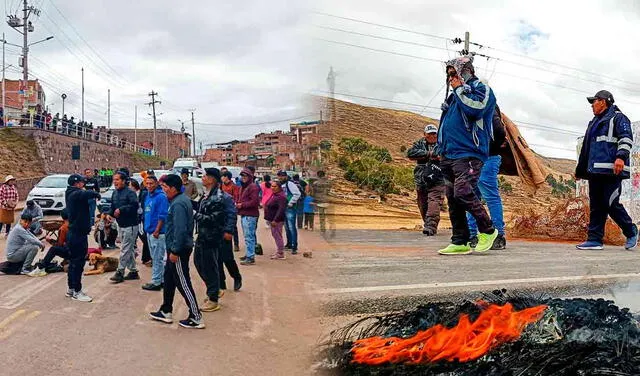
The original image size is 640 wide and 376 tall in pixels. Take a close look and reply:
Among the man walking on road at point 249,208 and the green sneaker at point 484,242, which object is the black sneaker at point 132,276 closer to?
the man walking on road at point 249,208

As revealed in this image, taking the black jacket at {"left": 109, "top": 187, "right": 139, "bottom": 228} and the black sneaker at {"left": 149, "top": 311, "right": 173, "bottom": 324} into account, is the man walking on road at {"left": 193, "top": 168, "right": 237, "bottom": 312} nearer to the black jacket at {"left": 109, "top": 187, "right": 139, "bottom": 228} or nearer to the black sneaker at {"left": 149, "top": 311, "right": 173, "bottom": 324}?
the black sneaker at {"left": 149, "top": 311, "right": 173, "bottom": 324}

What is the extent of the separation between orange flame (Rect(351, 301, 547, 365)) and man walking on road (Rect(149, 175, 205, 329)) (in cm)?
304

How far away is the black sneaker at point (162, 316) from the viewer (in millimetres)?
5043

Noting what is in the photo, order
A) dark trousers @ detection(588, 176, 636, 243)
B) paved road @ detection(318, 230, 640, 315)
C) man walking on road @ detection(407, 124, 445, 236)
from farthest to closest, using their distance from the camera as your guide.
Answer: man walking on road @ detection(407, 124, 445, 236) < dark trousers @ detection(588, 176, 636, 243) < paved road @ detection(318, 230, 640, 315)

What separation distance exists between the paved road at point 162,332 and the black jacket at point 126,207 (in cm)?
103

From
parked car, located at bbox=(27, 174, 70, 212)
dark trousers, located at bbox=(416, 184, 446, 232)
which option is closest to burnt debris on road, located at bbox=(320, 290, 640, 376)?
dark trousers, located at bbox=(416, 184, 446, 232)

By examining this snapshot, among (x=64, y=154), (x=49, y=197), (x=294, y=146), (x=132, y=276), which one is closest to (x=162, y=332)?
(x=132, y=276)

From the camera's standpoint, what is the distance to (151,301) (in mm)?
6141


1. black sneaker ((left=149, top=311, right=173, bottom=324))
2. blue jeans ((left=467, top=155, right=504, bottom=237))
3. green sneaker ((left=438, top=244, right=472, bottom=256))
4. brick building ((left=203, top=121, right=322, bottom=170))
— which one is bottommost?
black sneaker ((left=149, top=311, right=173, bottom=324))

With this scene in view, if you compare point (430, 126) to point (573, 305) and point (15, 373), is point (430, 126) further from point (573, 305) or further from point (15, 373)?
point (15, 373)

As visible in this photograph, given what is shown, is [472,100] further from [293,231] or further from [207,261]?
[207,261]

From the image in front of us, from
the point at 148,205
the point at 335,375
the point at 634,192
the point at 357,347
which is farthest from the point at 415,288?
the point at 634,192

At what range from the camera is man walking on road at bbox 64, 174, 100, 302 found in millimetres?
6305

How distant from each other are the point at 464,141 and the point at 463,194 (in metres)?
0.32
